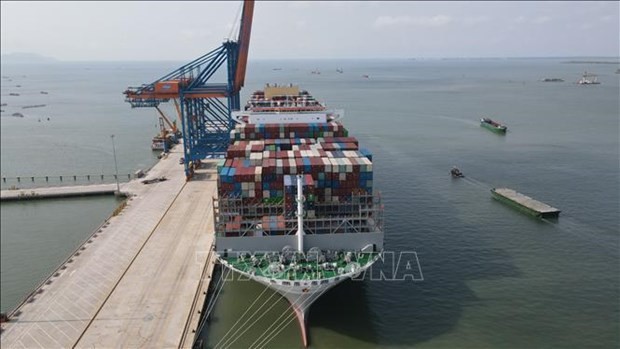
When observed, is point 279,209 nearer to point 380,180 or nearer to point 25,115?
point 380,180

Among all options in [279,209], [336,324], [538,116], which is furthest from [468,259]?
[538,116]

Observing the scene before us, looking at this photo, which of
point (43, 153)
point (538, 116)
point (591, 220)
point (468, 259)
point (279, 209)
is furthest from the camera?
point (538, 116)

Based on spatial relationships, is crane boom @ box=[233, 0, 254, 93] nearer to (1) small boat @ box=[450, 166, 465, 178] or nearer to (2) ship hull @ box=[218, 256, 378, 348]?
(1) small boat @ box=[450, 166, 465, 178]

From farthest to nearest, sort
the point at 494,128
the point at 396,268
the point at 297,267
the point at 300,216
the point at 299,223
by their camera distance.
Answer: the point at 494,128 < the point at 396,268 < the point at 299,223 < the point at 300,216 < the point at 297,267

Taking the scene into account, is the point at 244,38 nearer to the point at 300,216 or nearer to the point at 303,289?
the point at 300,216

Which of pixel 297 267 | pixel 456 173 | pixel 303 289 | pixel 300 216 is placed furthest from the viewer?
pixel 456 173

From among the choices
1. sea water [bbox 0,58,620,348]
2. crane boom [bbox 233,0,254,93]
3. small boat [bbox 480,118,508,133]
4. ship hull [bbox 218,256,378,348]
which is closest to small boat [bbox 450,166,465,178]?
sea water [bbox 0,58,620,348]

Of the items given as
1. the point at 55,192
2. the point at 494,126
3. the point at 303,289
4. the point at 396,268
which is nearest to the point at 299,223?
the point at 303,289
